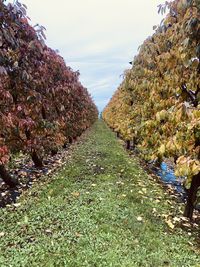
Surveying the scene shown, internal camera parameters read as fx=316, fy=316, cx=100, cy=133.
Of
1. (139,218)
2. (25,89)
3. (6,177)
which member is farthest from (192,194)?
(6,177)

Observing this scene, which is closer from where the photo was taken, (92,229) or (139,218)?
(92,229)

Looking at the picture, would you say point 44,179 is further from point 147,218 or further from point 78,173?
point 147,218

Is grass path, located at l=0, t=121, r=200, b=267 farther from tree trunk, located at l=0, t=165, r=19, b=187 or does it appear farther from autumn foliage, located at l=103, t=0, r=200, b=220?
autumn foliage, located at l=103, t=0, r=200, b=220

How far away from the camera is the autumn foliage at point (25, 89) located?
4730 millimetres

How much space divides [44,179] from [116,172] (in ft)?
8.12

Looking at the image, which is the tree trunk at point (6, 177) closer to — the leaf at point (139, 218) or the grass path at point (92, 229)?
the grass path at point (92, 229)

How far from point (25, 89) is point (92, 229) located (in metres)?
4.33

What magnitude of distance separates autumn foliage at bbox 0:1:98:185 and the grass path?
1.54 m

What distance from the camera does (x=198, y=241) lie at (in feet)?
20.7

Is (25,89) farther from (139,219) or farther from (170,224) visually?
(170,224)

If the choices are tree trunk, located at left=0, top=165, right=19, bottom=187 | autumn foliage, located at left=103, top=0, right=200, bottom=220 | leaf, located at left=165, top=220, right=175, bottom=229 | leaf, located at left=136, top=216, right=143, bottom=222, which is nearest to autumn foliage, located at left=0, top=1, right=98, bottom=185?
tree trunk, located at left=0, top=165, right=19, bottom=187

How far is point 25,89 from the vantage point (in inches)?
333

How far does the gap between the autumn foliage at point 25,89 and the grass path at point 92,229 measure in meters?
1.54

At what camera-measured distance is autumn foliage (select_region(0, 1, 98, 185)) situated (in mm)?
4730
